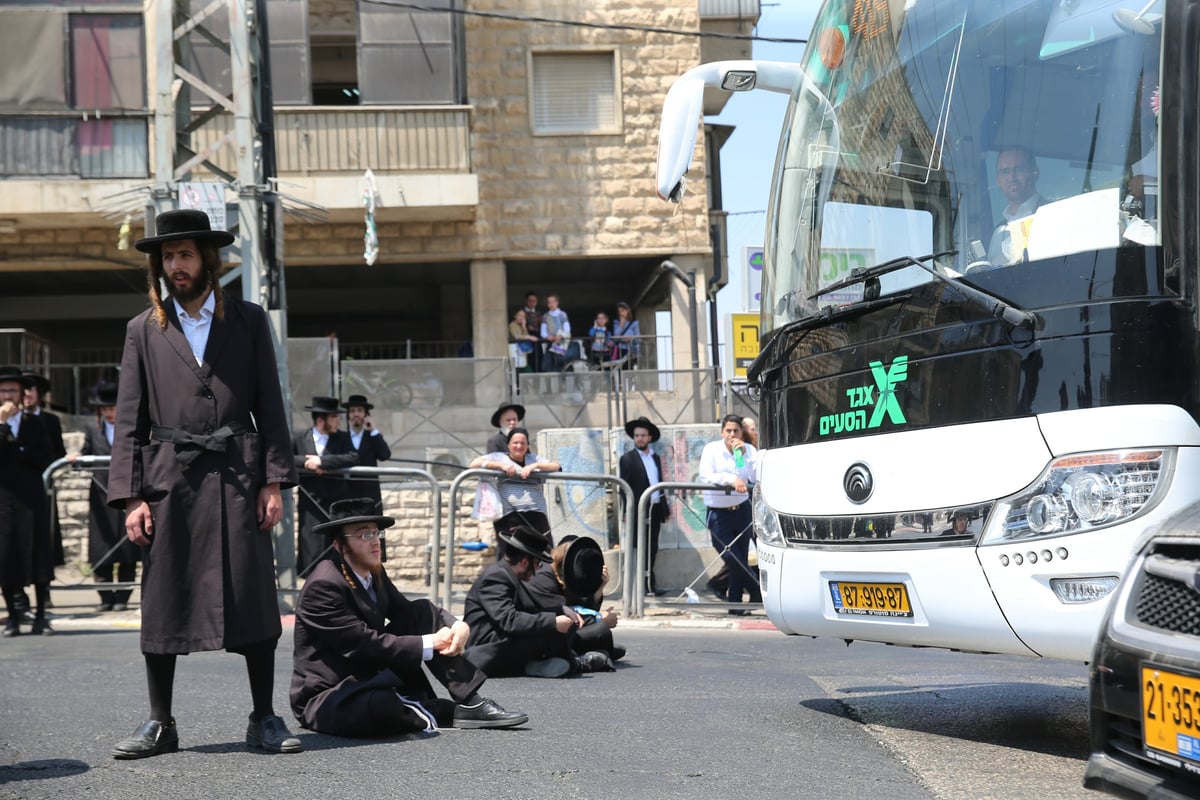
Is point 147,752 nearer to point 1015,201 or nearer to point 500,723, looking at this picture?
point 500,723

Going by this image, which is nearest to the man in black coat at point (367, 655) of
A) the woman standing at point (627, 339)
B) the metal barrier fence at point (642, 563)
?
the metal barrier fence at point (642, 563)

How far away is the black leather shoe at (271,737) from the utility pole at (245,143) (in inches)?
297

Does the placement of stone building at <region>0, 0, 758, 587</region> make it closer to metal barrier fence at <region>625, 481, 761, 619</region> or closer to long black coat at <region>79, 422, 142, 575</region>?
long black coat at <region>79, 422, 142, 575</region>

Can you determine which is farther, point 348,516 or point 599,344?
point 599,344

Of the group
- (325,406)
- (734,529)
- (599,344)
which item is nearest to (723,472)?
(734,529)

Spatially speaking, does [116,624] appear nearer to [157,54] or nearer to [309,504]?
[309,504]

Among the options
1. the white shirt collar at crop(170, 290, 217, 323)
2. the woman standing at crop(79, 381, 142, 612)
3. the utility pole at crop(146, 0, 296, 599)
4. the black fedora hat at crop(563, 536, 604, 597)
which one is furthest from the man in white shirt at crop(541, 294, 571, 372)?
the white shirt collar at crop(170, 290, 217, 323)

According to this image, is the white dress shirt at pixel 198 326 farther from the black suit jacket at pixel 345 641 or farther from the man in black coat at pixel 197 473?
the black suit jacket at pixel 345 641

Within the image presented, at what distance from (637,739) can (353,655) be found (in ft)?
4.28

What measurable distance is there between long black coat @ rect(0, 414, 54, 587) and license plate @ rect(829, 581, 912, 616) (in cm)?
711

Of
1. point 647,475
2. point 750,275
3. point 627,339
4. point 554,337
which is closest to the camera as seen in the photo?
point 647,475

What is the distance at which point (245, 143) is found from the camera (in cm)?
1371

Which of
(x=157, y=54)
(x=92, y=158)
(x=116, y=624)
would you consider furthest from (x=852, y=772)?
(x=92, y=158)

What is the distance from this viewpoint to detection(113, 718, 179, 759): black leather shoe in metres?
5.73
